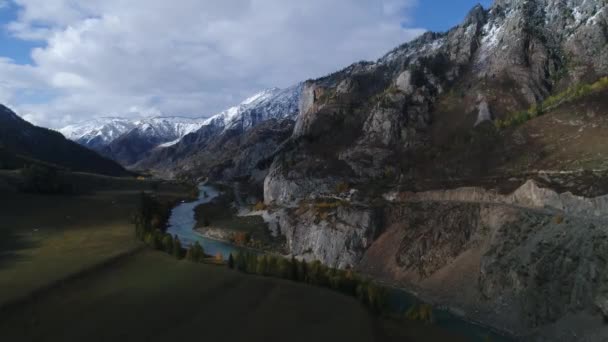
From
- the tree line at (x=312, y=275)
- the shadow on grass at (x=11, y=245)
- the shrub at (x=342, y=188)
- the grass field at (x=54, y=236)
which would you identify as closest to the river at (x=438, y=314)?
the tree line at (x=312, y=275)

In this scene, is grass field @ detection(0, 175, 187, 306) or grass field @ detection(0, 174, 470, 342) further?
grass field @ detection(0, 175, 187, 306)

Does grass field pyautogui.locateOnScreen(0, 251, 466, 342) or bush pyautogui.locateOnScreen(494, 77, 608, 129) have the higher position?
bush pyautogui.locateOnScreen(494, 77, 608, 129)

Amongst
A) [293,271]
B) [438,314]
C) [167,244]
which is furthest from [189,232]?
[438,314]

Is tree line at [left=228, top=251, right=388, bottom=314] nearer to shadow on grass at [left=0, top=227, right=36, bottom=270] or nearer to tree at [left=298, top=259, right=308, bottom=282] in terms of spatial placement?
tree at [left=298, top=259, right=308, bottom=282]

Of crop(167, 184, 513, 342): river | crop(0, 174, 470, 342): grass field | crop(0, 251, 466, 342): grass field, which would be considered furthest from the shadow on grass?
crop(167, 184, 513, 342): river

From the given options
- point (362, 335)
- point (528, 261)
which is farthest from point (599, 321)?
point (362, 335)

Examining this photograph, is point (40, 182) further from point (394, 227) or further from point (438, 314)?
point (438, 314)

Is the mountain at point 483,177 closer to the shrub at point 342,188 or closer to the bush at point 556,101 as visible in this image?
the shrub at point 342,188
